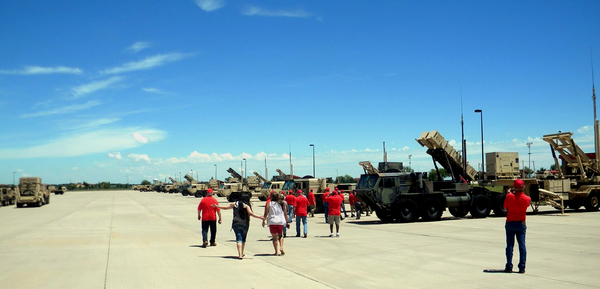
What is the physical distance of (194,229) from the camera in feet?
65.9

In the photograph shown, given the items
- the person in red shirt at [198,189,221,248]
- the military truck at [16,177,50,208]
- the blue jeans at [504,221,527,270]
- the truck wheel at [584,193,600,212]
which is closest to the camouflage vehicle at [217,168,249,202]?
the military truck at [16,177,50,208]

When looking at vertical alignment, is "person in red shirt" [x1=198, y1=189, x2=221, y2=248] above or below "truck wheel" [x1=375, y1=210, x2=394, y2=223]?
above

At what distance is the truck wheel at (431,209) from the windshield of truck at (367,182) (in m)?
2.36

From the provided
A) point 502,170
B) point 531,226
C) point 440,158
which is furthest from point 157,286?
point 502,170

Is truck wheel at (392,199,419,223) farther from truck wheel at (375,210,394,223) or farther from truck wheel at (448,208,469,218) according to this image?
truck wheel at (448,208,469,218)

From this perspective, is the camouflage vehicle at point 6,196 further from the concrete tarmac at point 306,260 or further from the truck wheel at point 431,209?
the truck wheel at point 431,209

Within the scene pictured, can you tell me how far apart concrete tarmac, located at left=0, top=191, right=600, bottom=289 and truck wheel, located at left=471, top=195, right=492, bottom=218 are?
19.0 ft

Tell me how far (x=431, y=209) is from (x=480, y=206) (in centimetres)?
309

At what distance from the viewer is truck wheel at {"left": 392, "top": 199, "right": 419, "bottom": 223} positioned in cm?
2205

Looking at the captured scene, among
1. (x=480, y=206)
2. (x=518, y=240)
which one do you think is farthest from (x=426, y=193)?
(x=518, y=240)

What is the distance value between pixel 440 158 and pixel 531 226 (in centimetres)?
672

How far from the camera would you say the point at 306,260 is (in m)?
11.4

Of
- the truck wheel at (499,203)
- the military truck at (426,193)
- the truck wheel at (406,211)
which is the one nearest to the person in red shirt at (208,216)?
the military truck at (426,193)

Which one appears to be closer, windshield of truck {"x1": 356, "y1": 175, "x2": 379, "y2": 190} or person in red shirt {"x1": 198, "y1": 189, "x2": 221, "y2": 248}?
person in red shirt {"x1": 198, "y1": 189, "x2": 221, "y2": 248}
